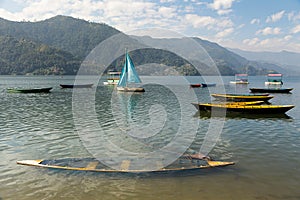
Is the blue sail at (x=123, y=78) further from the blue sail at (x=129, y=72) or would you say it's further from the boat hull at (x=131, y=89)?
the boat hull at (x=131, y=89)

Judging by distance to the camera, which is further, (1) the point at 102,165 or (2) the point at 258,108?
(2) the point at 258,108

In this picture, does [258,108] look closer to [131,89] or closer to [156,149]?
[156,149]

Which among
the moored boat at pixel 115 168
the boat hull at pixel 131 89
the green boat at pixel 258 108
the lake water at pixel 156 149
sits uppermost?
the boat hull at pixel 131 89

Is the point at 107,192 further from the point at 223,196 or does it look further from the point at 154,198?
the point at 223,196

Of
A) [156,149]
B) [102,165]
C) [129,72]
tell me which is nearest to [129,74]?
[129,72]

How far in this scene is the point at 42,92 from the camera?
83562 mm

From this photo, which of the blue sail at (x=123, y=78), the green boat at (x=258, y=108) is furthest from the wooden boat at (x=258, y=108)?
the blue sail at (x=123, y=78)

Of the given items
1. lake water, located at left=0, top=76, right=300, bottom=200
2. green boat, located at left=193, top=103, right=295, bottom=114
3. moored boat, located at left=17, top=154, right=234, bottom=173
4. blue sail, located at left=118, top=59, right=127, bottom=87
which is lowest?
lake water, located at left=0, top=76, right=300, bottom=200

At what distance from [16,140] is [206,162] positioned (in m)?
17.7

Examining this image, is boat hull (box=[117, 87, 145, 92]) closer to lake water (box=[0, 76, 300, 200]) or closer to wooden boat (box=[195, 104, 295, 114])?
wooden boat (box=[195, 104, 295, 114])

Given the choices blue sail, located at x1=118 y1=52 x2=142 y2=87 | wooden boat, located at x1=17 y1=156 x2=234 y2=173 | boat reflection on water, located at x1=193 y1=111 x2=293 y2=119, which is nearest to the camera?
wooden boat, located at x1=17 y1=156 x2=234 y2=173

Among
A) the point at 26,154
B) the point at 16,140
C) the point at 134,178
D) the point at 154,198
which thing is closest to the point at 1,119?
the point at 16,140

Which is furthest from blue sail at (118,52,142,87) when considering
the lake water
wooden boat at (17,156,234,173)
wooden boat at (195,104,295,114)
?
wooden boat at (17,156,234,173)

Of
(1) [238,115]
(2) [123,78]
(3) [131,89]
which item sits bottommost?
(1) [238,115]
